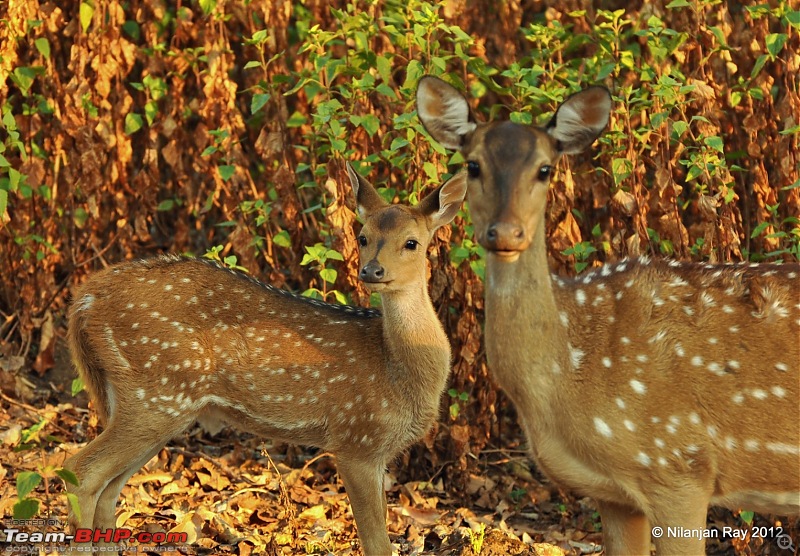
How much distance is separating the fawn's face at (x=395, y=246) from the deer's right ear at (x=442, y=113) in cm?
124

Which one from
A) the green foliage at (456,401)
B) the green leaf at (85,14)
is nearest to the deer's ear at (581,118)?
the green foliage at (456,401)

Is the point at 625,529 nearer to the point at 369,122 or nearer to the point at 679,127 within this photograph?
the point at 679,127

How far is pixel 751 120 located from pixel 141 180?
410cm

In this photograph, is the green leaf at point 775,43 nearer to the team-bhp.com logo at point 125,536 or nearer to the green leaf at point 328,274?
the green leaf at point 328,274

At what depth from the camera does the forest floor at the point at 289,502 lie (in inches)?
239

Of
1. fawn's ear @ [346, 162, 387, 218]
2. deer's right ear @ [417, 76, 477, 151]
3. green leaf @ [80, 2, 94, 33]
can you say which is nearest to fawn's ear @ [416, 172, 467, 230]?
fawn's ear @ [346, 162, 387, 218]

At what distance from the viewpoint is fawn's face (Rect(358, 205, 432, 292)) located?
6016 mm

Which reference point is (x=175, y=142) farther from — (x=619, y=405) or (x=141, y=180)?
(x=619, y=405)

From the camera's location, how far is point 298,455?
750 centimetres

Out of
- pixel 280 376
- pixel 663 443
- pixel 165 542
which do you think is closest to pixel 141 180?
pixel 280 376

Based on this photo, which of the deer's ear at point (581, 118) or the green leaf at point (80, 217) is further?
the green leaf at point (80, 217)

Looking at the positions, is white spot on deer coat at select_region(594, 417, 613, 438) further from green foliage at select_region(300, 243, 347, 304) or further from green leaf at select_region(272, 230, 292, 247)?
green leaf at select_region(272, 230, 292, 247)

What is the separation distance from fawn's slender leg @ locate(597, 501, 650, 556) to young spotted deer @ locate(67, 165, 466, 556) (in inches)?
57.0

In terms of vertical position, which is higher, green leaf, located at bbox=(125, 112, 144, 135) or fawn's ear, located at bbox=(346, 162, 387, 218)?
green leaf, located at bbox=(125, 112, 144, 135)
